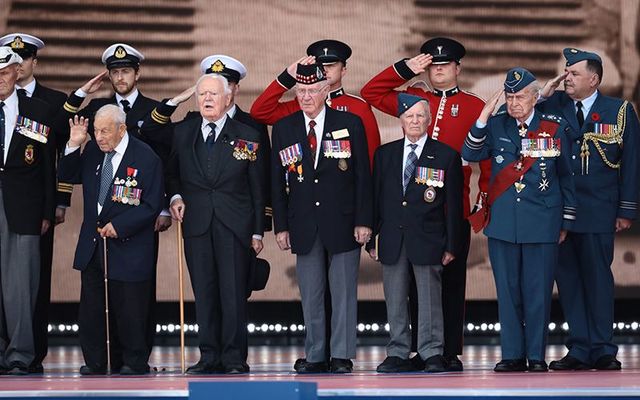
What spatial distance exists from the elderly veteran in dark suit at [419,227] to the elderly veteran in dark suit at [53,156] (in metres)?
1.65

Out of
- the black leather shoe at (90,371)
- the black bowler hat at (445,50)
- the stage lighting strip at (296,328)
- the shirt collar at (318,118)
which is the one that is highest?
the black bowler hat at (445,50)

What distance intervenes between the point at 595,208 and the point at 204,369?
6.54 ft

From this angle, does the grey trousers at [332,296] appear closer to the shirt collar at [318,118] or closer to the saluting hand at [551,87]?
the shirt collar at [318,118]

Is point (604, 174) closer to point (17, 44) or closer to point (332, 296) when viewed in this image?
point (332, 296)

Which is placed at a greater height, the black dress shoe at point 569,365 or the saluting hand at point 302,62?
the saluting hand at point 302,62

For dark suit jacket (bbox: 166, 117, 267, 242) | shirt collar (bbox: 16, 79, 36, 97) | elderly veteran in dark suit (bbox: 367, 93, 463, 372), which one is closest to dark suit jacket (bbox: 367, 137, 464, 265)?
elderly veteran in dark suit (bbox: 367, 93, 463, 372)

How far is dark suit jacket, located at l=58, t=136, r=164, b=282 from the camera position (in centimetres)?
686

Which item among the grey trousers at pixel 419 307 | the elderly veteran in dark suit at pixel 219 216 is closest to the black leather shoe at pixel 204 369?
the elderly veteran in dark suit at pixel 219 216

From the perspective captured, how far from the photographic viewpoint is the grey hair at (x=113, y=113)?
6.89m

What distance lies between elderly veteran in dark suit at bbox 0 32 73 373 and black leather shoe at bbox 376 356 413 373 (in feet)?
5.68

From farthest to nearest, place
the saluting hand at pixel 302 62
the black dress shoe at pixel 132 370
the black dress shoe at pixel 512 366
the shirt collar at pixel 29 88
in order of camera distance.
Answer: the shirt collar at pixel 29 88 → the saluting hand at pixel 302 62 → the black dress shoe at pixel 132 370 → the black dress shoe at pixel 512 366

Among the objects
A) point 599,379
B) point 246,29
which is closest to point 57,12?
point 246,29

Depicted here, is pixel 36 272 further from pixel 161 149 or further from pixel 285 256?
pixel 285 256

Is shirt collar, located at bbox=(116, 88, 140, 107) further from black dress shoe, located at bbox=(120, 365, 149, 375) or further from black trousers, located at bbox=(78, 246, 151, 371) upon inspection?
black dress shoe, located at bbox=(120, 365, 149, 375)
